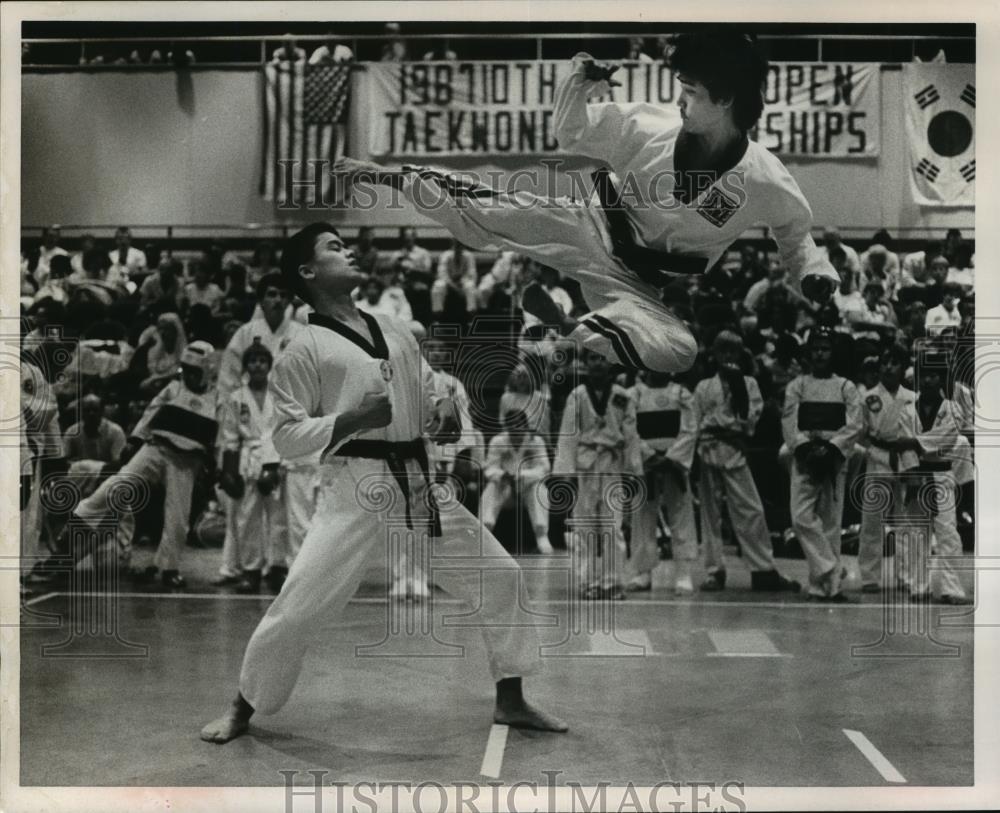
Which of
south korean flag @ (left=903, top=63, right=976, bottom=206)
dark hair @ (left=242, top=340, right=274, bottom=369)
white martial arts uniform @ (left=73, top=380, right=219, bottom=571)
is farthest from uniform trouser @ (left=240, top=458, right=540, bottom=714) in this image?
south korean flag @ (left=903, top=63, right=976, bottom=206)

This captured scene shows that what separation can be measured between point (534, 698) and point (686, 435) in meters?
1.13

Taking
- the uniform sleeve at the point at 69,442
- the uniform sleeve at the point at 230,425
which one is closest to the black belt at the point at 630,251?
the uniform sleeve at the point at 230,425

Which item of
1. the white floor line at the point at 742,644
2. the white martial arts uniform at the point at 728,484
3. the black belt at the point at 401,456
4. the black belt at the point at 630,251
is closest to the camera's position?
the black belt at the point at 401,456

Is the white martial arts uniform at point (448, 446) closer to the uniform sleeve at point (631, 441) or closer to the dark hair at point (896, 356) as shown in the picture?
the uniform sleeve at point (631, 441)

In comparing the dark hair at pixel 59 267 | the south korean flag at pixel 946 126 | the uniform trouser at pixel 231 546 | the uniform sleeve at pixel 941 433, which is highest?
the south korean flag at pixel 946 126

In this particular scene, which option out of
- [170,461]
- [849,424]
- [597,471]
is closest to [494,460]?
[597,471]

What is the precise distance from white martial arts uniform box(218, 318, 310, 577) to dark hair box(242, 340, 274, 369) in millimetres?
11

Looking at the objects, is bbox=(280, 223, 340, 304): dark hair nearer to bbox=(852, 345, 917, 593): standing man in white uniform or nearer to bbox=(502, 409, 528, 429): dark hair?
bbox=(502, 409, 528, 429): dark hair

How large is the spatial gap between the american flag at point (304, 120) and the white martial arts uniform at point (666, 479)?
55.2 inches

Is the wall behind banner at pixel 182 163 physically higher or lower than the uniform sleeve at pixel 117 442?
higher

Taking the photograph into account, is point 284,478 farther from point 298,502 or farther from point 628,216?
point 628,216

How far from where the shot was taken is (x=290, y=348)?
5160mm

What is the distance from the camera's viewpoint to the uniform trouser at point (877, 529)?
5.29 metres

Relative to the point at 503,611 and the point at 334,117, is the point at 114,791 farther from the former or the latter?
the point at 334,117
